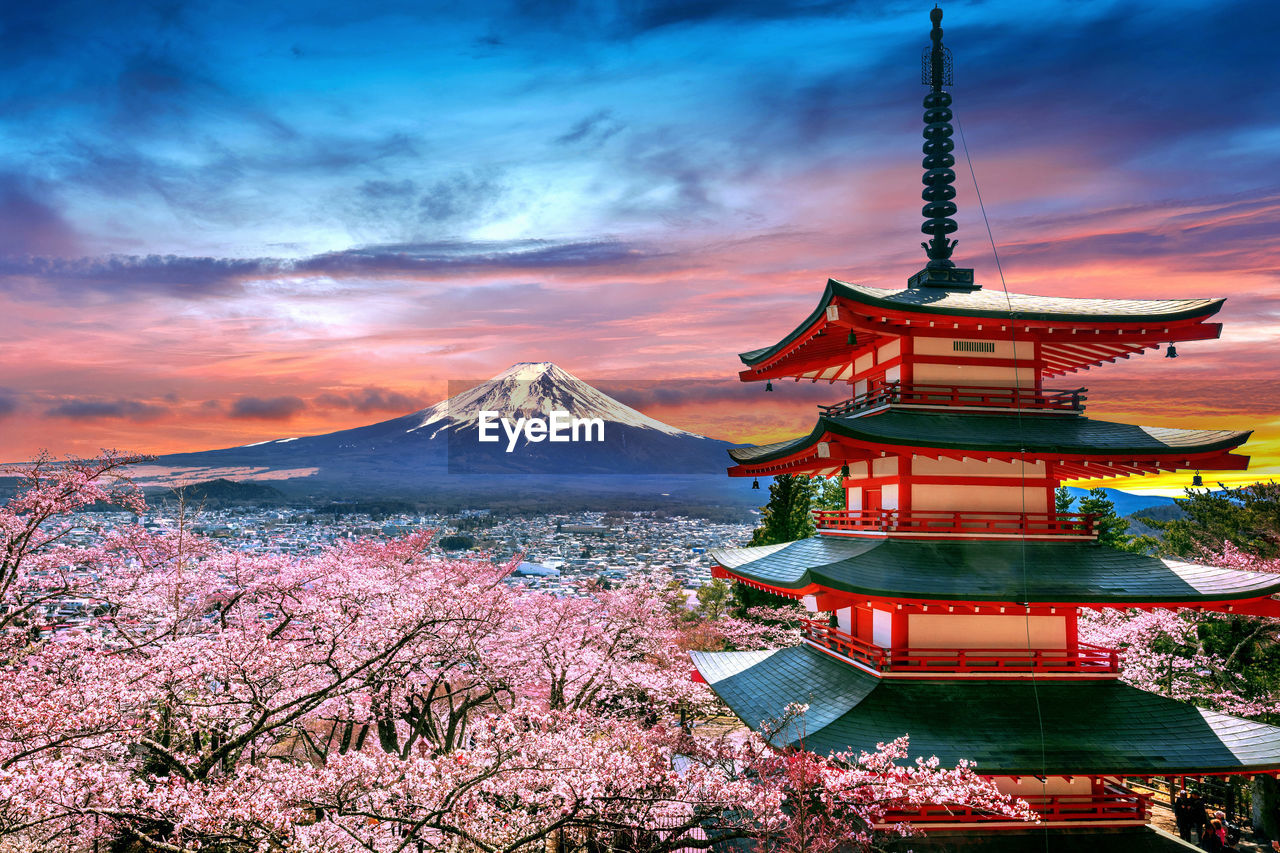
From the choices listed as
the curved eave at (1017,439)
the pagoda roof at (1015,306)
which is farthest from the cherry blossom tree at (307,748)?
the pagoda roof at (1015,306)

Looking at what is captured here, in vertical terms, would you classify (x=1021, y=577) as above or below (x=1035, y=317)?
below

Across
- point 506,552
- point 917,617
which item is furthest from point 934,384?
point 506,552

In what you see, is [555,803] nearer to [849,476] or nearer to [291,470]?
[849,476]

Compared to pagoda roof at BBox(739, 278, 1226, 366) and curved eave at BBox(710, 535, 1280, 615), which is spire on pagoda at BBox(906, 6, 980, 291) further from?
curved eave at BBox(710, 535, 1280, 615)

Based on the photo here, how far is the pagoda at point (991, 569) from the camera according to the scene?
28.5 feet

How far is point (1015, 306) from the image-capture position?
10383mm

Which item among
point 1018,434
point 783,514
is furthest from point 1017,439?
point 783,514

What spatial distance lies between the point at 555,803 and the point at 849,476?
21.9 ft

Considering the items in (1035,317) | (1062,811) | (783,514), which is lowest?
(1062,811)

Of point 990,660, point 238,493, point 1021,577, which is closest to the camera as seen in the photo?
point 1021,577

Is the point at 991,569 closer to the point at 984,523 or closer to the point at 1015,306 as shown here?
the point at 984,523

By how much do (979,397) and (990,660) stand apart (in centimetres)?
370

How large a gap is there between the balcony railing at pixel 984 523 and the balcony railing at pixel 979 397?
1.59m

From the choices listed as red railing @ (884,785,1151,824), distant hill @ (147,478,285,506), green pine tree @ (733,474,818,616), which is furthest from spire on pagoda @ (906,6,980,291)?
distant hill @ (147,478,285,506)
